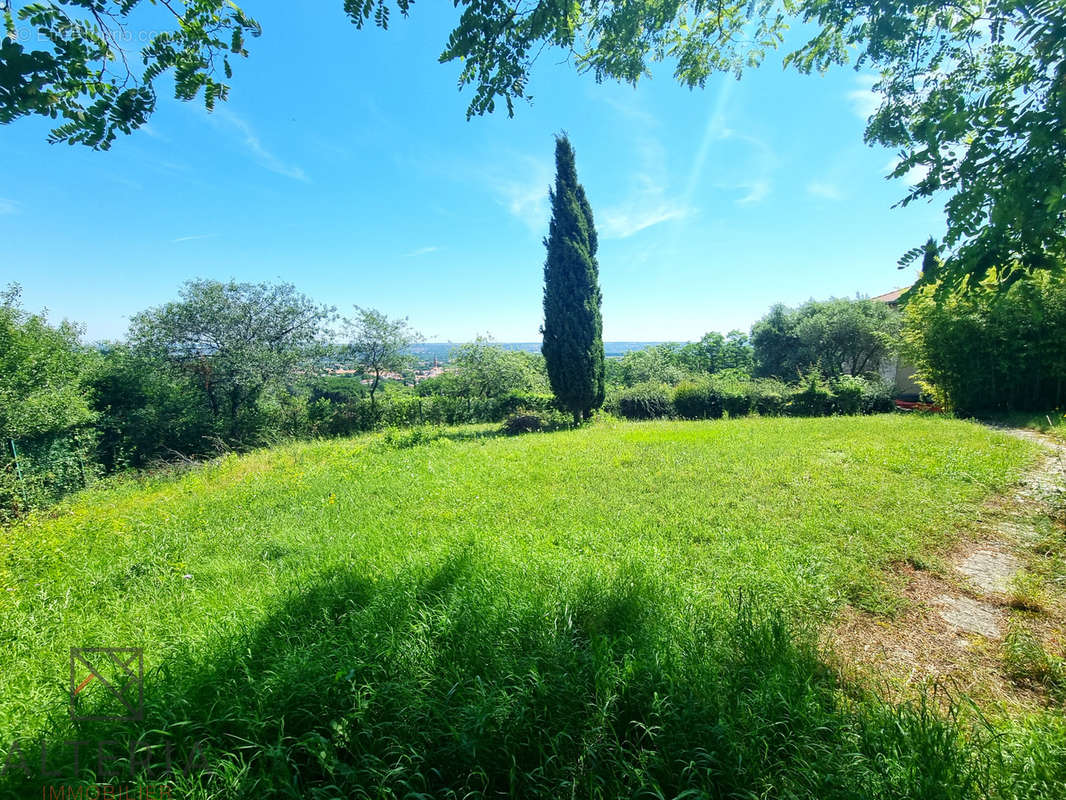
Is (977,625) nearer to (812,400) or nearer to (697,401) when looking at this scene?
(697,401)

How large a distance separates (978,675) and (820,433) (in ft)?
25.3

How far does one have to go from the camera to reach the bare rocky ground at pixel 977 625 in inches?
76.2

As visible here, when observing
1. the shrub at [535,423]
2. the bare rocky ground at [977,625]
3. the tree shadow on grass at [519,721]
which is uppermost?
the tree shadow on grass at [519,721]

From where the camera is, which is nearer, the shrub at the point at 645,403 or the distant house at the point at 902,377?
the shrub at the point at 645,403

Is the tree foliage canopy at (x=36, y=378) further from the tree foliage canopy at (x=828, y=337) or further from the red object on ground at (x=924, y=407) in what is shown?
the tree foliage canopy at (x=828, y=337)

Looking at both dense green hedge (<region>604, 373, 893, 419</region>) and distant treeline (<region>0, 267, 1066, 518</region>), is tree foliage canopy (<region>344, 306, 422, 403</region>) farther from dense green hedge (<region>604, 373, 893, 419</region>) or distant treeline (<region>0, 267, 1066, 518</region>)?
dense green hedge (<region>604, 373, 893, 419</region>)

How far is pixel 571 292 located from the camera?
13.1m

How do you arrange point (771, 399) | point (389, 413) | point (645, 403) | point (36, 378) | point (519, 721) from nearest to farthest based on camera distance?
1. point (519, 721)
2. point (36, 378)
3. point (771, 399)
4. point (645, 403)
5. point (389, 413)

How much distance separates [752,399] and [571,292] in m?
7.67

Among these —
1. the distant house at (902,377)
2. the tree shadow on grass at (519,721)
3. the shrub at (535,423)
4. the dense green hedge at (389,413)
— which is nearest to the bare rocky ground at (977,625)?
the tree shadow on grass at (519,721)

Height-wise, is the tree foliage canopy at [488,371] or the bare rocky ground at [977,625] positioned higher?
the tree foliage canopy at [488,371]

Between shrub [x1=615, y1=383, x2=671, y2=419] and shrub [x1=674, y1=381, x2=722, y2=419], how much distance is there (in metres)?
0.43

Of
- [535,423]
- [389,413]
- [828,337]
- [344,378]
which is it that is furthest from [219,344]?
[828,337]

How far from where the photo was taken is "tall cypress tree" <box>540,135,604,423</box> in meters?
13.0
